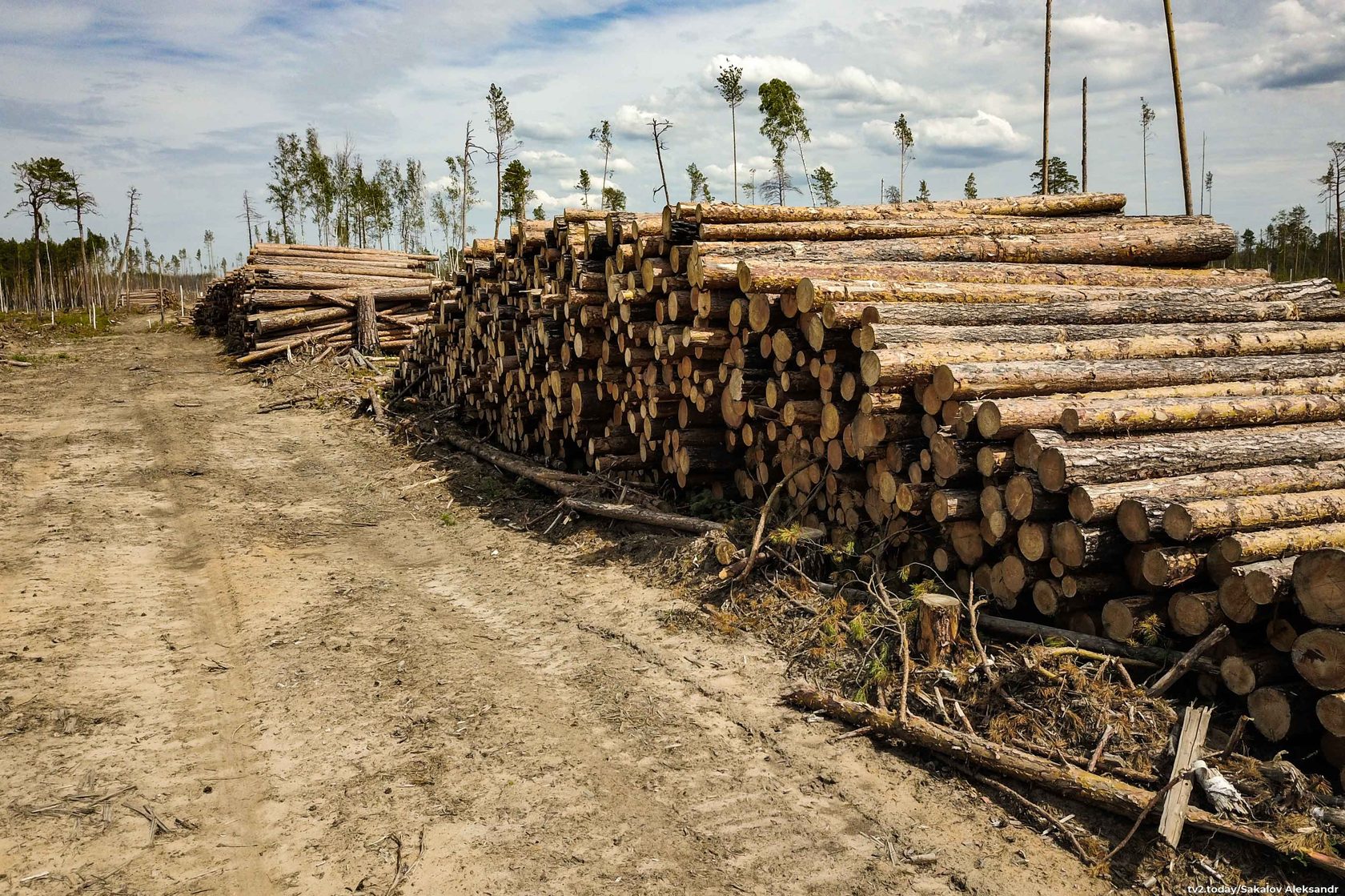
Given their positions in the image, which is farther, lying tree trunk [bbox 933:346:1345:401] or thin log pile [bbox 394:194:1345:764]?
lying tree trunk [bbox 933:346:1345:401]

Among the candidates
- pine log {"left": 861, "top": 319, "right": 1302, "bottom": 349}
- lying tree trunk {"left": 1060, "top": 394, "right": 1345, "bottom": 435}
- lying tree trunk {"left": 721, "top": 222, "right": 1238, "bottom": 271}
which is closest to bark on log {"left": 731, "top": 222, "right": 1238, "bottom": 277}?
lying tree trunk {"left": 721, "top": 222, "right": 1238, "bottom": 271}

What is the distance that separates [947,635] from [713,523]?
2.99m

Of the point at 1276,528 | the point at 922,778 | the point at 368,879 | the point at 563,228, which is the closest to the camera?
the point at 368,879

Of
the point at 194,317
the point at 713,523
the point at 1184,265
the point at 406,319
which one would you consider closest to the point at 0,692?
the point at 713,523

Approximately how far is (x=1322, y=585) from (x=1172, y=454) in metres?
1.48

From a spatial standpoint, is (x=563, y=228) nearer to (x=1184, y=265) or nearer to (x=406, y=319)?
(x=1184, y=265)

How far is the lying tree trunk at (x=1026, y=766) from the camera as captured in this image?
3.86 metres

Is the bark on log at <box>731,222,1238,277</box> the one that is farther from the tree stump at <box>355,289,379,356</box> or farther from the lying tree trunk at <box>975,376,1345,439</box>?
the tree stump at <box>355,289,379,356</box>

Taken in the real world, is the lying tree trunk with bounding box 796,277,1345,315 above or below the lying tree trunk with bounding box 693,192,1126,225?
below

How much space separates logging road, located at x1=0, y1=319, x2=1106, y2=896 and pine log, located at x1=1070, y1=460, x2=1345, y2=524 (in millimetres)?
1911

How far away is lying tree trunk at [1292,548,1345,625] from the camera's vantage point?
4121mm

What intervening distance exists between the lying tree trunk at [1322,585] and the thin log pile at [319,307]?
61.8 feet

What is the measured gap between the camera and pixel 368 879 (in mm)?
3938

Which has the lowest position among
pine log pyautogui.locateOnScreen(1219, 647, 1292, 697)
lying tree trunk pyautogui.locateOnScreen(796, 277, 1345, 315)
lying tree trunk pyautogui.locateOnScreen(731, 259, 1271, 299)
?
pine log pyautogui.locateOnScreen(1219, 647, 1292, 697)
